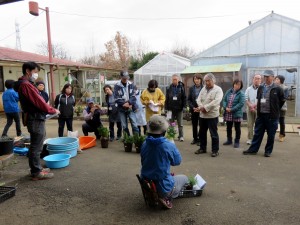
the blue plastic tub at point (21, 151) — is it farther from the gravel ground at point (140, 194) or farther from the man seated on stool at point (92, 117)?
the man seated on stool at point (92, 117)

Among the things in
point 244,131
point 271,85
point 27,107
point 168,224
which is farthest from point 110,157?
point 244,131

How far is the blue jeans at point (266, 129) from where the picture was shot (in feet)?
17.4

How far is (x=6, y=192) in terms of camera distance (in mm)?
3521

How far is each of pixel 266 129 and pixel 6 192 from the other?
4829 millimetres

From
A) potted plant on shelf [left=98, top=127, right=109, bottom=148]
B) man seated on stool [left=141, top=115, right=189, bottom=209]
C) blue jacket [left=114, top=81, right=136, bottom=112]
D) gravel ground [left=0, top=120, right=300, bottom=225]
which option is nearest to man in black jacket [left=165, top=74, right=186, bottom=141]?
blue jacket [left=114, top=81, right=136, bottom=112]

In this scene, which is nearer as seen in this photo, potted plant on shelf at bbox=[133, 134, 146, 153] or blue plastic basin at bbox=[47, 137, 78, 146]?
blue plastic basin at bbox=[47, 137, 78, 146]

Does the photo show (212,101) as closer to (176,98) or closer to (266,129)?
(266,129)

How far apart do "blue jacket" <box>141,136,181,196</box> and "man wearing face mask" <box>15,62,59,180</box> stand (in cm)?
182

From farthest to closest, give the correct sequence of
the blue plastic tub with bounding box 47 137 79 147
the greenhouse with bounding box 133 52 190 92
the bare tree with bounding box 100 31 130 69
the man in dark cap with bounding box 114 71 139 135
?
1. the bare tree with bounding box 100 31 130 69
2. the greenhouse with bounding box 133 52 190 92
3. the man in dark cap with bounding box 114 71 139 135
4. the blue plastic tub with bounding box 47 137 79 147

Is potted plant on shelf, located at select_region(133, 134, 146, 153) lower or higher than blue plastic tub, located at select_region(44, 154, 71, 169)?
higher

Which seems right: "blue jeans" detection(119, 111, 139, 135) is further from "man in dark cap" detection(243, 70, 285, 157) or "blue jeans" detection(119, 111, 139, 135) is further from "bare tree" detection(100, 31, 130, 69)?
"bare tree" detection(100, 31, 130, 69)

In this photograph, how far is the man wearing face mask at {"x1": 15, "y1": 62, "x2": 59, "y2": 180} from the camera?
12.5 ft

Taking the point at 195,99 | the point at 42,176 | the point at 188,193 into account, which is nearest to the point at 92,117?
the point at 195,99

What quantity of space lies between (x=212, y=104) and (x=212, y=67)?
21.7ft
